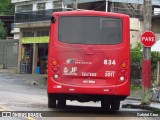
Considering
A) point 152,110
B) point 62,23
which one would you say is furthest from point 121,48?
point 152,110

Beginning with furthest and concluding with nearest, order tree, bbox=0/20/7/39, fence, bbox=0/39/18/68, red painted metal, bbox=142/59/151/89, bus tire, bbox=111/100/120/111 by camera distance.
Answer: tree, bbox=0/20/7/39, fence, bbox=0/39/18/68, red painted metal, bbox=142/59/151/89, bus tire, bbox=111/100/120/111

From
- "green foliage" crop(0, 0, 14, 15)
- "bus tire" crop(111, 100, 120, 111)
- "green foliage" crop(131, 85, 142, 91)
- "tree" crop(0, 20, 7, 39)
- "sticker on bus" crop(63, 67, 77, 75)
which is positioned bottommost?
"green foliage" crop(131, 85, 142, 91)

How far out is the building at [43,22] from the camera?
167 ft

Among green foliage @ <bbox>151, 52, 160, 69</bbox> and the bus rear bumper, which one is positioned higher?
the bus rear bumper

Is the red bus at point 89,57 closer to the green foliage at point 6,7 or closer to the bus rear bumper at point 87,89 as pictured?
the bus rear bumper at point 87,89

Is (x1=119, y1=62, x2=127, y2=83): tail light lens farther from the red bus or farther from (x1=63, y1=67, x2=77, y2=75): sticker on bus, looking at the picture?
(x1=63, y1=67, x2=77, y2=75): sticker on bus

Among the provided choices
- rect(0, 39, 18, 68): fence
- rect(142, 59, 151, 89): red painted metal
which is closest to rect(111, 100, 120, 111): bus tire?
rect(142, 59, 151, 89): red painted metal

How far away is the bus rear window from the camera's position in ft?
54.3

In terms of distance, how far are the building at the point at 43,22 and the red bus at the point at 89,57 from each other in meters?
32.0

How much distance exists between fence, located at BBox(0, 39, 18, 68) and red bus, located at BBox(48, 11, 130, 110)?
44.2 metres

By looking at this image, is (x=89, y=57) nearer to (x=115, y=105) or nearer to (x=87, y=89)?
(x=87, y=89)

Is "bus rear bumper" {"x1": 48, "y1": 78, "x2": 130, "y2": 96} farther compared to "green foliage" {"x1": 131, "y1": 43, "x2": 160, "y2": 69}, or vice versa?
"green foliage" {"x1": 131, "y1": 43, "x2": 160, "y2": 69}

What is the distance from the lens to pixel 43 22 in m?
51.7

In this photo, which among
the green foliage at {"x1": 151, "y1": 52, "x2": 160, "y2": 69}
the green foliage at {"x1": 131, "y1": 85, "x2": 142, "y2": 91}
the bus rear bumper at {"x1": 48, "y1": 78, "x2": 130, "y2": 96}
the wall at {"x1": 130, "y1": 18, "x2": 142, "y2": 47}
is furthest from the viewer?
the wall at {"x1": 130, "y1": 18, "x2": 142, "y2": 47}
